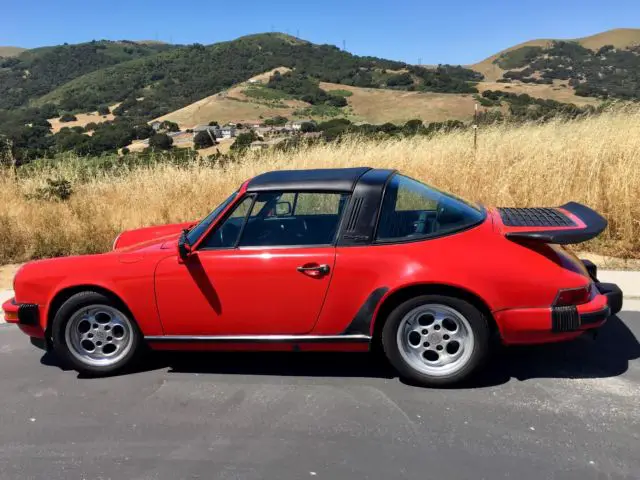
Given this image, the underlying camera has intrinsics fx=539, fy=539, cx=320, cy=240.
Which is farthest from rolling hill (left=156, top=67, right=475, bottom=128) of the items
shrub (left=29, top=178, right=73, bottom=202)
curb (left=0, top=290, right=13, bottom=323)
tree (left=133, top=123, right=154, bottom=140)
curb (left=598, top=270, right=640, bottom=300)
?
curb (left=0, top=290, right=13, bottom=323)

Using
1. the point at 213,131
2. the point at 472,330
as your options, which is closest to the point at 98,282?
the point at 472,330

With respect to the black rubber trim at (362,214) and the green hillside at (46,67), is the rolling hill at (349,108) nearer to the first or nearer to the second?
the black rubber trim at (362,214)

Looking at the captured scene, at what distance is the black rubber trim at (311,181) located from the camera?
12.2 ft

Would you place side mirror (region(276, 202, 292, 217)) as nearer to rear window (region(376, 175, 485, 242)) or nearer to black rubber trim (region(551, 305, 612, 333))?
rear window (region(376, 175, 485, 242))

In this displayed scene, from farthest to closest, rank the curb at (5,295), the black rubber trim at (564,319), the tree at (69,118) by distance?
the tree at (69,118)
the curb at (5,295)
the black rubber trim at (564,319)

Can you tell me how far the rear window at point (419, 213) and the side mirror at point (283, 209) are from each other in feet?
2.65

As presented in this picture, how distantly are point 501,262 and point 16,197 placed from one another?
9156 millimetres

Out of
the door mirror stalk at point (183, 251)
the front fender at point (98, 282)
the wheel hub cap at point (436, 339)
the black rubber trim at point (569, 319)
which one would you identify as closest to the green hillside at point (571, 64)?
the black rubber trim at point (569, 319)

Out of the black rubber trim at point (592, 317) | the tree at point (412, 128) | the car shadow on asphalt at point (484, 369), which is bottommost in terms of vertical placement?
the car shadow on asphalt at point (484, 369)

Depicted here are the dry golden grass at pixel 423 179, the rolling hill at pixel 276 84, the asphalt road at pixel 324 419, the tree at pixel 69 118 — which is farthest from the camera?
the tree at pixel 69 118

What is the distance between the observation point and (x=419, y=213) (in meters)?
3.90

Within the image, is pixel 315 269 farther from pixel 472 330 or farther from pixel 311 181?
pixel 472 330

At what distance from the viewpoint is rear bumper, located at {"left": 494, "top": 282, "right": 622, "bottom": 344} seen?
3.29 meters

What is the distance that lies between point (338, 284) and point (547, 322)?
4.27 ft
